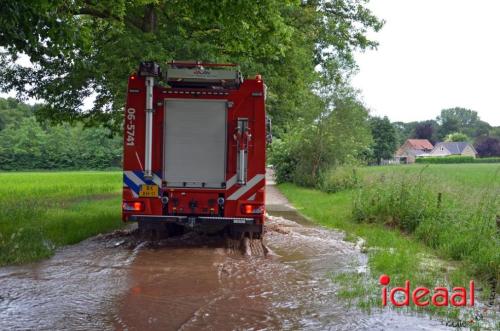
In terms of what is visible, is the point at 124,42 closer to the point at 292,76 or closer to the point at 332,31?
the point at 292,76

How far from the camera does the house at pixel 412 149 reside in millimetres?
133062

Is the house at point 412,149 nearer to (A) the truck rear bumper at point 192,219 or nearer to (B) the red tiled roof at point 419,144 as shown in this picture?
(B) the red tiled roof at point 419,144

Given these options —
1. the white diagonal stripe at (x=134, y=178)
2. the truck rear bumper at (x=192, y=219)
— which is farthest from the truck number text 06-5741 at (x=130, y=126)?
the truck rear bumper at (x=192, y=219)

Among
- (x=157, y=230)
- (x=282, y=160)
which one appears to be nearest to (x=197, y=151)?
(x=157, y=230)

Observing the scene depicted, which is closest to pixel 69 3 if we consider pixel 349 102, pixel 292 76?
pixel 292 76

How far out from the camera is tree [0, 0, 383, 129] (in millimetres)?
9055

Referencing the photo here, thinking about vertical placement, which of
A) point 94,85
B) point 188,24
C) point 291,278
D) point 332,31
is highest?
point 332,31

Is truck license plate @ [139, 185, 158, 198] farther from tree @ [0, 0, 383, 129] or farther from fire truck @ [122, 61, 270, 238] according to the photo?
tree @ [0, 0, 383, 129]

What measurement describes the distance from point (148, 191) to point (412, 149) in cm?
13447

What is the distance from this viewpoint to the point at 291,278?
26.4 feet

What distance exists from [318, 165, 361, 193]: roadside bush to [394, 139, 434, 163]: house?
349 ft

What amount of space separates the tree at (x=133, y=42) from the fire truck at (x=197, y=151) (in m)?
1.40

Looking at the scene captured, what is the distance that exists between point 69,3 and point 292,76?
32.6ft

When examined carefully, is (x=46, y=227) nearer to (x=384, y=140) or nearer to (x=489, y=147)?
(x=384, y=140)
